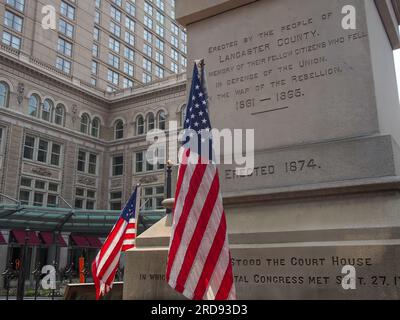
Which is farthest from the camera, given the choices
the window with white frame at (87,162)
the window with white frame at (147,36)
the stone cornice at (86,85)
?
the window with white frame at (147,36)

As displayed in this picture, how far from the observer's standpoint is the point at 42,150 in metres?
48.7

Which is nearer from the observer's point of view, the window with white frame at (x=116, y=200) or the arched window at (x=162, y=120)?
the arched window at (x=162, y=120)

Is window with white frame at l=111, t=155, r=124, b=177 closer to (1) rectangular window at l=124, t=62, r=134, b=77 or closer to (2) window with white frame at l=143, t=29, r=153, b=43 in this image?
(1) rectangular window at l=124, t=62, r=134, b=77

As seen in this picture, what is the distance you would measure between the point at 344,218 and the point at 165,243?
7.90ft

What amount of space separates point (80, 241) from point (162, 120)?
57.1 ft

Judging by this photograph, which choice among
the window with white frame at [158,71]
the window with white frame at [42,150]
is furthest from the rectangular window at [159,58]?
the window with white frame at [42,150]

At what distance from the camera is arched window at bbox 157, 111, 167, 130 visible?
176ft

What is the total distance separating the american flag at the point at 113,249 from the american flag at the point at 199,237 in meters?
3.48

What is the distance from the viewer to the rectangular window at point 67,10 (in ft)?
191

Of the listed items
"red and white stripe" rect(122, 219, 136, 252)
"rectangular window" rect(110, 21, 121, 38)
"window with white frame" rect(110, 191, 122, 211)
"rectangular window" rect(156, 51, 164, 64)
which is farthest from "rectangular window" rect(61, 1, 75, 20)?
"red and white stripe" rect(122, 219, 136, 252)

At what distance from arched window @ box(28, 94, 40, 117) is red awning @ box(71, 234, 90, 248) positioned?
13.9 m

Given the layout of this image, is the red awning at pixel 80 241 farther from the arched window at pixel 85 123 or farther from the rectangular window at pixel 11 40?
the rectangular window at pixel 11 40

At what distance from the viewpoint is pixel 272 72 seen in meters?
6.15

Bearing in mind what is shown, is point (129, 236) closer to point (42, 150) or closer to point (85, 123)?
point (42, 150)
